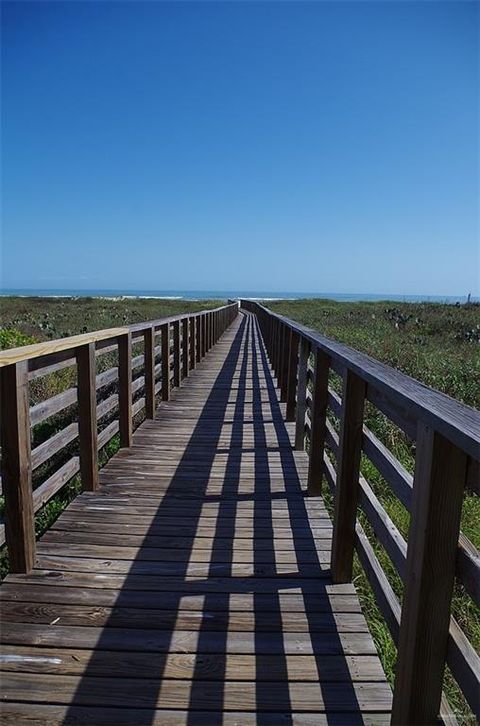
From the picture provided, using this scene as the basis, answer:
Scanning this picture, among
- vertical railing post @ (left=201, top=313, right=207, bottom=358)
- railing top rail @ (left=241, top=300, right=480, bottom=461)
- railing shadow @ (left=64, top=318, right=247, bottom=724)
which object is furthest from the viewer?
vertical railing post @ (left=201, top=313, right=207, bottom=358)

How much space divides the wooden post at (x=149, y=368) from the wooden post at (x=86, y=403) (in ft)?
6.49

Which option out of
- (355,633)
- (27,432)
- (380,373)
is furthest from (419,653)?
(27,432)

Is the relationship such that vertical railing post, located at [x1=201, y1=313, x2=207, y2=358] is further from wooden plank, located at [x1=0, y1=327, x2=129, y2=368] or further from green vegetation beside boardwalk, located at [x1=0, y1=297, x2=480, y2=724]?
wooden plank, located at [x1=0, y1=327, x2=129, y2=368]

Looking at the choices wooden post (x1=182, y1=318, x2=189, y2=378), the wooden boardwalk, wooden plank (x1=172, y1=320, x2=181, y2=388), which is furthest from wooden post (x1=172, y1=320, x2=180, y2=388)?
the wooden boardwalk

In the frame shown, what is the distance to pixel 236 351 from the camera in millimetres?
13570

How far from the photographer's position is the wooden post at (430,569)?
1361 mm

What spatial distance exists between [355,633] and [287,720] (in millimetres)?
575

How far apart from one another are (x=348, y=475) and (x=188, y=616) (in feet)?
3.29

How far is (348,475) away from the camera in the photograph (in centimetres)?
248

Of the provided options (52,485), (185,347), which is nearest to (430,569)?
(52,485)

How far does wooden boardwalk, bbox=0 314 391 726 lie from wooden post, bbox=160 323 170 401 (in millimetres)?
2764

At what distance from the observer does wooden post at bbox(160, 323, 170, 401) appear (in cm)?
650

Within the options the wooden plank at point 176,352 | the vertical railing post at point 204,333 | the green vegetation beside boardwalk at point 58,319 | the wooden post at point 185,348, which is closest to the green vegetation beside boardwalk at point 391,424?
the green vegetation beside boardwalk at point 58,319

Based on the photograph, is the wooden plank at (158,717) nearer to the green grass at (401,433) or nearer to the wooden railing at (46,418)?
the green grass at (401,433)
